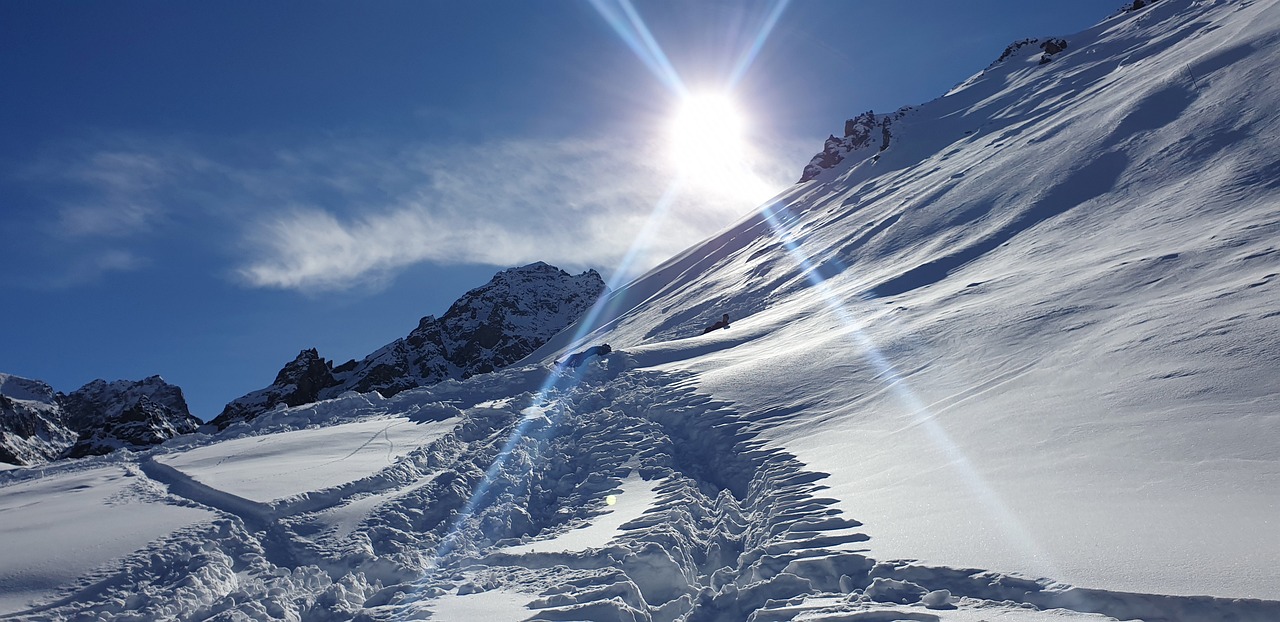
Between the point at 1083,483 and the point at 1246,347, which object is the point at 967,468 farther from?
the point at 1246,347

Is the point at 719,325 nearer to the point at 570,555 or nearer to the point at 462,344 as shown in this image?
the point at 570,555

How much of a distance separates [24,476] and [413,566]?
9231mm

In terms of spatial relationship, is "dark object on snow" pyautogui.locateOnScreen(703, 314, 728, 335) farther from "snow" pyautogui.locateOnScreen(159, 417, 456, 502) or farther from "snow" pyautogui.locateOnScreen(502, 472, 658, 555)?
"snow" pyautogui.locateOnScreen(502, 472, 658, 555)

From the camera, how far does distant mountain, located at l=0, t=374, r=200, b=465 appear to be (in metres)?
83.6

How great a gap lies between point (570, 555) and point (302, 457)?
6738 millimetres

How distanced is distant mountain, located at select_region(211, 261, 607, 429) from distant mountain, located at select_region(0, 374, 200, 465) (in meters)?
9.16

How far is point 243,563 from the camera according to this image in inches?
276

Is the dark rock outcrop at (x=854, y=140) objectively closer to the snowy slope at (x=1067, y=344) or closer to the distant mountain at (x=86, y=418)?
the snowy slope at (x=1067, y=344)

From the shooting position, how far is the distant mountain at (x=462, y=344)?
9331 cm

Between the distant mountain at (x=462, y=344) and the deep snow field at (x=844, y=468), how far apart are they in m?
77.5

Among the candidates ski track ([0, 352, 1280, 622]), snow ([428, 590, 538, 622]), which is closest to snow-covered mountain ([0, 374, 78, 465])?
ski track ([0, 352, 1280, 622])

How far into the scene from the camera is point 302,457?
445 inches

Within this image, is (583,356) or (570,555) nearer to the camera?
(570,555)

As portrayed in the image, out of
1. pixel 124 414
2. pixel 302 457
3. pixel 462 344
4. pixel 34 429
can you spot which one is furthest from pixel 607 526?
pixel 34 429
